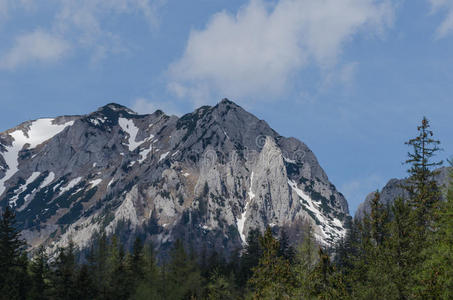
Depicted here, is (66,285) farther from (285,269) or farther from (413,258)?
(413,258)

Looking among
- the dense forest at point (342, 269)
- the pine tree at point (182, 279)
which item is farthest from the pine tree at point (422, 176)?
the pine tree at point (182, 279)

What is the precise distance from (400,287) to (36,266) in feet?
176

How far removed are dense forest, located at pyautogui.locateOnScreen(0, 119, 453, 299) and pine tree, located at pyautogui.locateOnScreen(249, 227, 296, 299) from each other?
64 millimetres

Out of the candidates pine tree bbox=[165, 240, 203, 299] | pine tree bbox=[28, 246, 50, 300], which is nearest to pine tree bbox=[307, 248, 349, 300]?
pine tree bbox=[165, 240, 203, 299]

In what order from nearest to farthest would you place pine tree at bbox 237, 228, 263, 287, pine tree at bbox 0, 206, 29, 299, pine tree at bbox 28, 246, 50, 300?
pine tree at bbox 0, 206, 29, 299 < pine tree at bbox 28, 246, 50, 300 < pine tree at bbox 237, 228, 263, 287

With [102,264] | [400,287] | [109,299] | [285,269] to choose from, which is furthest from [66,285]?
[400,287]

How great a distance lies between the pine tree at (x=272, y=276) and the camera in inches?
1240

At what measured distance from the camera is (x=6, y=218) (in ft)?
214

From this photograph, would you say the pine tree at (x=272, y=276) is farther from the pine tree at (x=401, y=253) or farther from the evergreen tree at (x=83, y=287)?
the evergreen tree at (x=83, y=287)

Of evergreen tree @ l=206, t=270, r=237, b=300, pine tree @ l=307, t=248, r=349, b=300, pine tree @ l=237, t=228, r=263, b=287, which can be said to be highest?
pine tree @ l=237, t=228, r=263, b=287

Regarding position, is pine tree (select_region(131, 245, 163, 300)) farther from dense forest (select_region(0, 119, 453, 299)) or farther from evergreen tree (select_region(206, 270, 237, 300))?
evergreen tree (select_region(206, 270, 237, 300))

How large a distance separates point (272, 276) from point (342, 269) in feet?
18.7

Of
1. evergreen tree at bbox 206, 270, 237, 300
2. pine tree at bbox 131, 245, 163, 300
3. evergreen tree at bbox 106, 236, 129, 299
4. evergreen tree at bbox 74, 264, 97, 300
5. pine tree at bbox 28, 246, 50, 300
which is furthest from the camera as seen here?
evergreen tree at bbox 106, 236, 129, 299

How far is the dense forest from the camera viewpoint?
30.3 meters
